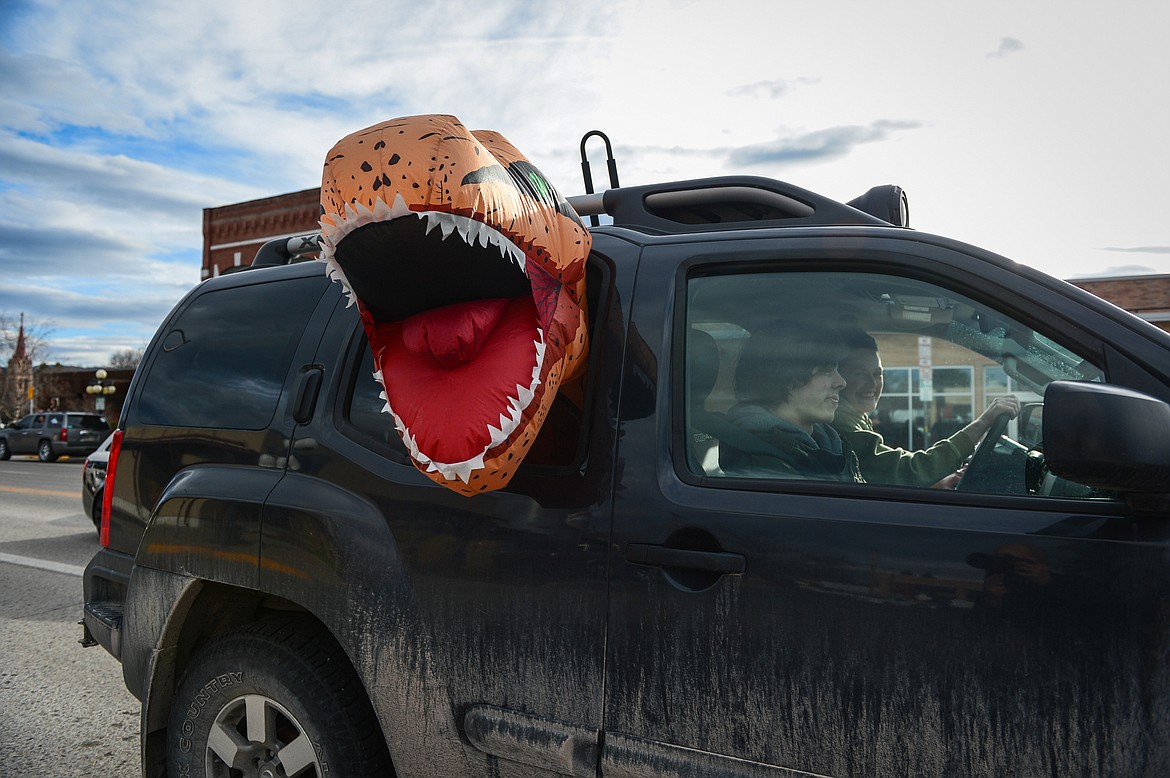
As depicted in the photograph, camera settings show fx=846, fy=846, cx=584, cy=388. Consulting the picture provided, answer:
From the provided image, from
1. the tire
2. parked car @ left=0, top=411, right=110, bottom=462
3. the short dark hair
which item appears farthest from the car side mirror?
parked car @ left=0, top=411, right=110, bottom=462

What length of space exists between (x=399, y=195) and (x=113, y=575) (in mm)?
2250

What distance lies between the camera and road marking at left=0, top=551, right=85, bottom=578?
7.43 meters

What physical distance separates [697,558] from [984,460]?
67 centimetres

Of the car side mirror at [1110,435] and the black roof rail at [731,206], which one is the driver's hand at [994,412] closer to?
the car side mirror at [1110,435]

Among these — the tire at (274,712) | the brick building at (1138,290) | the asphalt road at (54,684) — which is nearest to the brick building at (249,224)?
the brick building at (1138,290)

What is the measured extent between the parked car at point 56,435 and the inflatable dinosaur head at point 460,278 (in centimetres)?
3134

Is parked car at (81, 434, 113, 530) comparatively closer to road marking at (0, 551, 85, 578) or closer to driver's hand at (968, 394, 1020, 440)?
road marking at (0, 551, 85, 578)

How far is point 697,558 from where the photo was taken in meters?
1.87

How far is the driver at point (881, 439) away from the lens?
6.08 feet

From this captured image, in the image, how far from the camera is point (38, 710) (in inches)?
167

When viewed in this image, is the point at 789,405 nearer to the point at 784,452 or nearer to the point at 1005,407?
the point at 784,452

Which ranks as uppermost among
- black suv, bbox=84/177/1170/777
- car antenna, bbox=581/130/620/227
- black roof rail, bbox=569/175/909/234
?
car antenna, bbox=581/130/620/227

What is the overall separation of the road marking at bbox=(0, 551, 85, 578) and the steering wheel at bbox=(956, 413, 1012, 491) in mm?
7529

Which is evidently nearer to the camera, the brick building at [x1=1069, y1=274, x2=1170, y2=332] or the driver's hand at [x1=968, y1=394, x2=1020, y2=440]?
the driver's hand at [x1=968, y1=394, x2=1020, y2=440]
